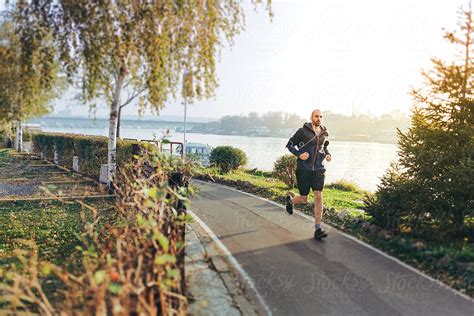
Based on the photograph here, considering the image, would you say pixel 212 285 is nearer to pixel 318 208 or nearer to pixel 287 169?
pixel 318 208

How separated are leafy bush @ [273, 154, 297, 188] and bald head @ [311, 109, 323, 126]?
323 inches

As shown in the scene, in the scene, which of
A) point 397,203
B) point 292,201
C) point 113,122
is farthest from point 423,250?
point 113,122

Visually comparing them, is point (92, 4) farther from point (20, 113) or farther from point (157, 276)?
point (20, 113)

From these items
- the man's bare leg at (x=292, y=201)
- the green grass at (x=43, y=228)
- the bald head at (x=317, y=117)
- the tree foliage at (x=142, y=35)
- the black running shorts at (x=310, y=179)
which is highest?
the tree foliage at (x=142, y=35)

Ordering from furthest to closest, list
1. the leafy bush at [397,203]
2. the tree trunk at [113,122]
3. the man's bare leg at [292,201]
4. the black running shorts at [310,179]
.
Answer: the tree trunk at [113,122] → the man's bare leg at [292,201] → the black running shorts at [310,179] → the leafy bush at [397,203]

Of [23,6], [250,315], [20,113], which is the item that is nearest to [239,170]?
[20,113]

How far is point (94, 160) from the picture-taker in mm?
17359

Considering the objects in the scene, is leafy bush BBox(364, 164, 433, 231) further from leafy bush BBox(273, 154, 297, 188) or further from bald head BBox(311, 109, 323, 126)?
leafy bush BBox(273, 154, 297, 188)

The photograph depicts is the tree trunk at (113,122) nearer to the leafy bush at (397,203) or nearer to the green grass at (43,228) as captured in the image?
the green grass at (43,228)

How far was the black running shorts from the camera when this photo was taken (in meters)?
8.12

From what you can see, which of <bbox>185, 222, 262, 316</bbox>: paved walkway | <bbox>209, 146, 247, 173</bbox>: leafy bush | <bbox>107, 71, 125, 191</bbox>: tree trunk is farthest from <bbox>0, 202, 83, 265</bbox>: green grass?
<bbox>209, 146, 247, 173</bbox>: leafy bush

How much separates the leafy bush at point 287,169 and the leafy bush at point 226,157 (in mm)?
5189

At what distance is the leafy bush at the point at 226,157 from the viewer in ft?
74.9

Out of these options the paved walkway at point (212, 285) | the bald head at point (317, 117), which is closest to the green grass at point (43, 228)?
the paved walkway at point (212, 285)
